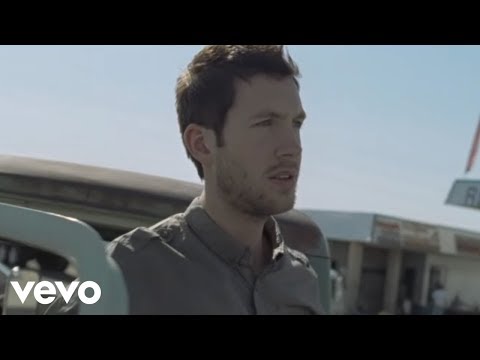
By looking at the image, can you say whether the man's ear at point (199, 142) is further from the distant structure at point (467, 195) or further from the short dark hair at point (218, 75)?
the distant structure at point (467, 195)

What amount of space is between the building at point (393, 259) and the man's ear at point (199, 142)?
779 inches

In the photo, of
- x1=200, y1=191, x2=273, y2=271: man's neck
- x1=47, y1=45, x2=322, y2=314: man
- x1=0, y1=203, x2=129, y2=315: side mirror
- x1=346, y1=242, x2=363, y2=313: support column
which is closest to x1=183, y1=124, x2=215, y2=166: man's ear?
x1=47, y1=45, x2=322, y2=314: man

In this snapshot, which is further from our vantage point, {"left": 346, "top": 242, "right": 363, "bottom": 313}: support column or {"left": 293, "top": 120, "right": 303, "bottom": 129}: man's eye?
{"left": 346, "top": 242, "right": 363, "bottom": 313}: support column

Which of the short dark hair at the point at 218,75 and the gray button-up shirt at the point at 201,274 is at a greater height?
the short dark hair at the point at 218,75

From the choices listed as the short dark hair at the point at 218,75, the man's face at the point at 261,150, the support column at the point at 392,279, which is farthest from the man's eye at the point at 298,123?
the support column at the point at 392,279

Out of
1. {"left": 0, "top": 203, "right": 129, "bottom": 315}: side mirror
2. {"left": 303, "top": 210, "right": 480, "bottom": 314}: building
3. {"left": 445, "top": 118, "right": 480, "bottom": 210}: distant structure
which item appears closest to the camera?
{"left": 0, "top": 203, "right": 129, "bottom": 315}: side mirror

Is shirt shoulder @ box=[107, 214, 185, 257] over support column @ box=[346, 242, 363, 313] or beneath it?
over

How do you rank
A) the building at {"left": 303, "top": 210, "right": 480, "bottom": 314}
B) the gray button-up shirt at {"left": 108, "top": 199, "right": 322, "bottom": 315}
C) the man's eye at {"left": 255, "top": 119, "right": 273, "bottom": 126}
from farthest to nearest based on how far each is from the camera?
the building at {"left": 303, "top": 210, "right": 480, "bottom": 314} < the man's eye at {"left": 255, "top": 119, "right": 273, "bottom": 126} < the gray button-up shirt at {"left": 108, "top": 199, "right": 322, "bottom": 315}

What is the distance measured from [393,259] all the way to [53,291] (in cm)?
2409

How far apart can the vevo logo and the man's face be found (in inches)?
19.5

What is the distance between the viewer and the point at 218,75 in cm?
188

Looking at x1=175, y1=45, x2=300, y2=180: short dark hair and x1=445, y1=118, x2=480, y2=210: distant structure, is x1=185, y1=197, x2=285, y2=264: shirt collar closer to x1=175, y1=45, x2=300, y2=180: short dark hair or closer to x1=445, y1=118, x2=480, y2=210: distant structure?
x1=175, y1=45, x2=300, y2=180: short dark hair

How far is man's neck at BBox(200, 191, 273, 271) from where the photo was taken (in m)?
1.89

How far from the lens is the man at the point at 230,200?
174 centimetres
